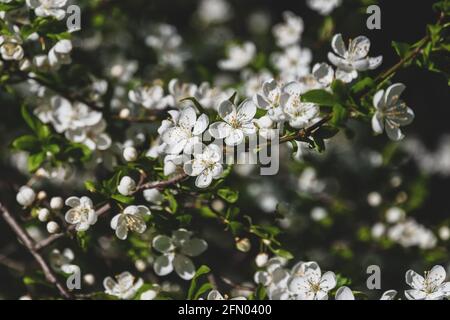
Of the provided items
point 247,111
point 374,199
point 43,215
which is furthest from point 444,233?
point 43,215

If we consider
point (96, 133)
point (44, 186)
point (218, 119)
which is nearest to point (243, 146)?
point (218, 119)

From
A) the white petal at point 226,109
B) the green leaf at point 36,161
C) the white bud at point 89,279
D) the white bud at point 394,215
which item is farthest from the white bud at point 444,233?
the green leaf at point 36,161

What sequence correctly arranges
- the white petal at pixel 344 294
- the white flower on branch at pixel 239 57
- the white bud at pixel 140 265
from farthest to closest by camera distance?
the white flower on branch at pixel 239 57 < the white bud at pixel 140 265 < the white petal at pixel 344 294

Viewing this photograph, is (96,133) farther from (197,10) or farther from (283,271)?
(197,10)

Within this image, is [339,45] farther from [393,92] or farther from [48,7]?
[48,7]

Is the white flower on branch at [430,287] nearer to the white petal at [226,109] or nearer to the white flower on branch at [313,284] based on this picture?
the white flower on branch at [313,284]

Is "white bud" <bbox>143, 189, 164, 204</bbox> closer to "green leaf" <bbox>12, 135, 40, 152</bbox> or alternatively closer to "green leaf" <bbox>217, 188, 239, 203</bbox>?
"green leaf" <bbox>217, 188, 239, 203</bbox>


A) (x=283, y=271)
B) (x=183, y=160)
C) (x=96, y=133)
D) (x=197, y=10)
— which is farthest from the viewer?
(x=197, y=10)
